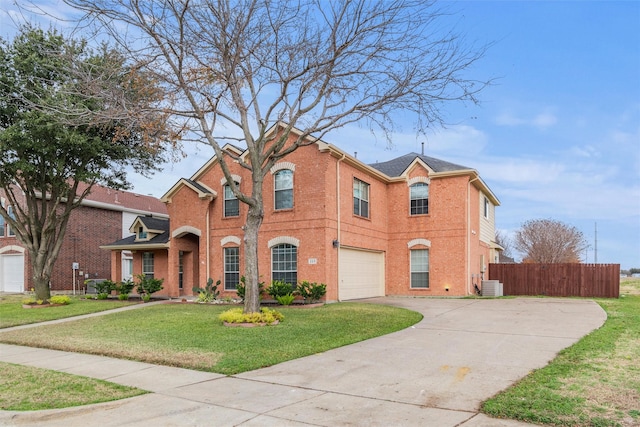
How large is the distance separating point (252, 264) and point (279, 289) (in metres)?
5.53

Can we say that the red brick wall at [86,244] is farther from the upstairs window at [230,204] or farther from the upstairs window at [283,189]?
the upstairs window at [283,189]

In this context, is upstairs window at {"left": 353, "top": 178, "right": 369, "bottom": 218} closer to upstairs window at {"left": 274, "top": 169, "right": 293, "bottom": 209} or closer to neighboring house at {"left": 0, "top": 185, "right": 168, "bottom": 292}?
upstairs window at {"left": 274, "top": 169, "right": 293, "bottom": 209}

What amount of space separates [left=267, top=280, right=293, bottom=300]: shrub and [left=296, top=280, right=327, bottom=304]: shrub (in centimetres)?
47

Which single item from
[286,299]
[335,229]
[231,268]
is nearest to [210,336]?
[286,299]

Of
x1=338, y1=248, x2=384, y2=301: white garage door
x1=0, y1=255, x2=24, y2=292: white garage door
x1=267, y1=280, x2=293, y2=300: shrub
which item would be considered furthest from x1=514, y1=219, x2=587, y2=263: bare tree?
x1=0, y1=255, x2=24, y2=292: white garage door

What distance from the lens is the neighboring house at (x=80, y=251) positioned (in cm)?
2912

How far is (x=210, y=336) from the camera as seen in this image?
10.9 metres

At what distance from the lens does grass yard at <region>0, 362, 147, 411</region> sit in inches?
239

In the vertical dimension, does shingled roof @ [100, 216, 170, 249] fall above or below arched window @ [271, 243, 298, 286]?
above

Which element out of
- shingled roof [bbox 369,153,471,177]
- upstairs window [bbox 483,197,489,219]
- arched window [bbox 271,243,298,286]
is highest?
shingled roof [bbox 369,153,471,177]

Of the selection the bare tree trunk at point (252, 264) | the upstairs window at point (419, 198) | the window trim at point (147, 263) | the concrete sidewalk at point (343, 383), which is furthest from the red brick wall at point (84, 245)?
the upstairs window at point (419, 198)

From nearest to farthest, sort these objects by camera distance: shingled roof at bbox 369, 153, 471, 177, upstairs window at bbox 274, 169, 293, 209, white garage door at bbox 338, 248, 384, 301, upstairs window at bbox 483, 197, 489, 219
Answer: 1. upstairs window at bbox 274, 169, 293, 209
2. white garage door at bbox 338, 248, 384, 301
3. shingled roof at bbox 369, 153, 471, 177
4. upstairs window at bbox 483, 197, 489, 219

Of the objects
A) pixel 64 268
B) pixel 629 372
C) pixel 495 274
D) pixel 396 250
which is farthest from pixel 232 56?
pixel 64 268

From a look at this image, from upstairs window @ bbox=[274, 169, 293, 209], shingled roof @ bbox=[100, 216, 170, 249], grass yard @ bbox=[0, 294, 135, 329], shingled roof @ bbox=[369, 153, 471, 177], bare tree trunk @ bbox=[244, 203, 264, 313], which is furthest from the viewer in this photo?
shingled roof @ bbox=[100, 216, 170, 249]
